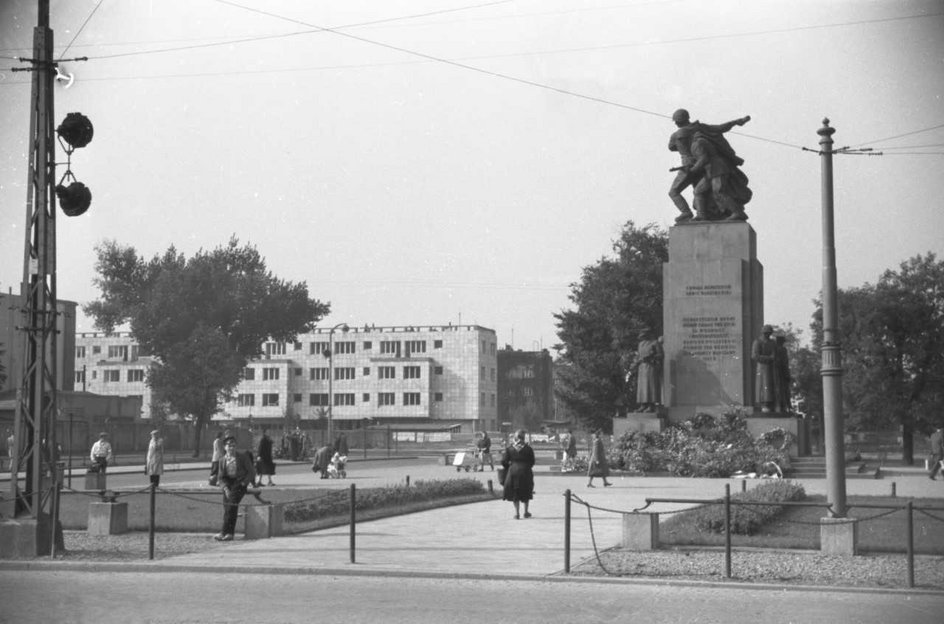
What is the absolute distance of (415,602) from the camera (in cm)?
1215

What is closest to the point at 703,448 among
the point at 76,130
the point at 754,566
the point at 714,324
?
the point at 714,324

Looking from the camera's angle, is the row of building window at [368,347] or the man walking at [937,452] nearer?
the man walking at [937,452]

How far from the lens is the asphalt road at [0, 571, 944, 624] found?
36.6 feet

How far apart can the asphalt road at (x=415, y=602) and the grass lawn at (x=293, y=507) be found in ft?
14.7

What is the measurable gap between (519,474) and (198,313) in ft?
187

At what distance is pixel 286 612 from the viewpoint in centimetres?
1154

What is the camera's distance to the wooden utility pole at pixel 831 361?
1540cm

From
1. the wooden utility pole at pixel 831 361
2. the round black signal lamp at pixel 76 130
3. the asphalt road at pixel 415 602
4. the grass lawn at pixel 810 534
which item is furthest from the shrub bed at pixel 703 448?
the round black signal lamp at pixel 76 130

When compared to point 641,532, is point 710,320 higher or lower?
higher

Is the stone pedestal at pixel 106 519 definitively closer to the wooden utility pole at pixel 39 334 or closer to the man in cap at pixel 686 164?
the wooden utility pole at pixel 39 334

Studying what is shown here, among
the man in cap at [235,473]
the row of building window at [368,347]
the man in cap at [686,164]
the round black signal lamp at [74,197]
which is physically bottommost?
the man in cap at [235,473]

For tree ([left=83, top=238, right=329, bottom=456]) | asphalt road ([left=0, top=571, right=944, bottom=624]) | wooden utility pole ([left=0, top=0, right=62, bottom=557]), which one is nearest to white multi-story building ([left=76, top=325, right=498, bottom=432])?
tree ([left=83, top=238, right=329, bottom=456])

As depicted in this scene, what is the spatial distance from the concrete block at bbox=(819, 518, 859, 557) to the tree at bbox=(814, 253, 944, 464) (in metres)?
38.2

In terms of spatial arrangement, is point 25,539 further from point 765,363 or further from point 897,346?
point 897,346
